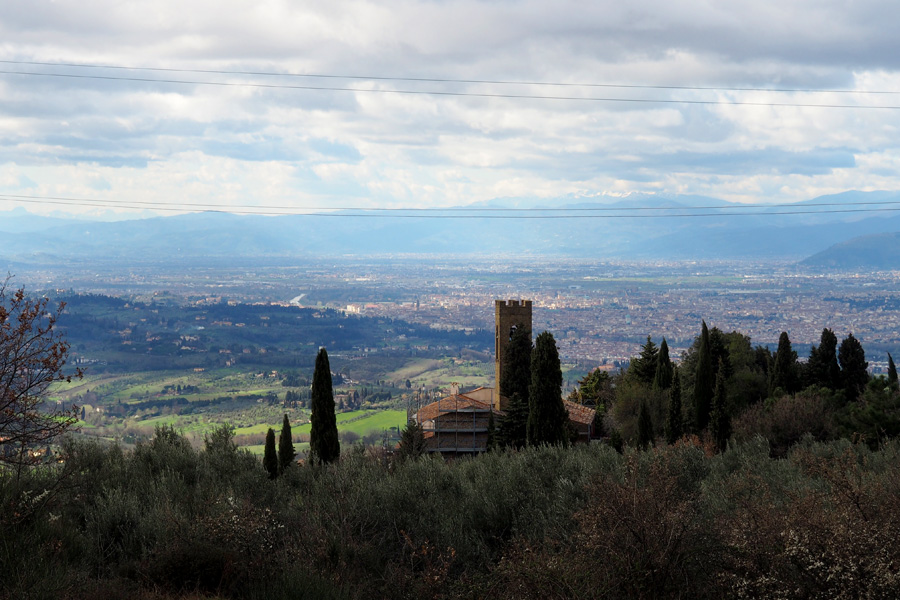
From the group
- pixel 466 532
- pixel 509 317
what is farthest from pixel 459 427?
pixel 466 532

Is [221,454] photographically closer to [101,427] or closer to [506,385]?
[506,385]

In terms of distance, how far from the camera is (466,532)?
1012cm

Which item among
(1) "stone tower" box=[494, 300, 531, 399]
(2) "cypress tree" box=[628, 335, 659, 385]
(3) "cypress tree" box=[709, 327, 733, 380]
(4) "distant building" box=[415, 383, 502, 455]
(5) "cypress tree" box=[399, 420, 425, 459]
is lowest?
(4) "distant building" box=[415, 383, 502, 455]

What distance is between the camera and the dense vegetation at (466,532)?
6.83m

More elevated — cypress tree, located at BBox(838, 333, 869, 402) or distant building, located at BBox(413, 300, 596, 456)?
cypress tree, located at BBox(838, 333, 869, 402)

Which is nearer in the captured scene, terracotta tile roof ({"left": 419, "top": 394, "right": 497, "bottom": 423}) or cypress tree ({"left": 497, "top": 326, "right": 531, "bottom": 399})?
terracotta tile roof ({"left": 419, "top": 394, "right": 497, "bottom": 423})

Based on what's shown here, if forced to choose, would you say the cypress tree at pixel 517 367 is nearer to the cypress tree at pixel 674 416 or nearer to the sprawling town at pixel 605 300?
the cypress tree at pixel 674 416

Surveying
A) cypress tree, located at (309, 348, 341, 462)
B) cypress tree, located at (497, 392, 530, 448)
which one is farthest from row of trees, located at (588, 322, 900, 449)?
cypress tree, located at (309, 348, 341, 462)

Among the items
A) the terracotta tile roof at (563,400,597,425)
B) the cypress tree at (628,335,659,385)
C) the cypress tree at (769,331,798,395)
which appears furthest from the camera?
the cypress tree at (628,335,659,385)

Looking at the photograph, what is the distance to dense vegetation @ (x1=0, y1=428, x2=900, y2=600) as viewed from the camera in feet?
22.4

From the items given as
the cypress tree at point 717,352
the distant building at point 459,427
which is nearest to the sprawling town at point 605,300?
the cypress tree at point 717,352

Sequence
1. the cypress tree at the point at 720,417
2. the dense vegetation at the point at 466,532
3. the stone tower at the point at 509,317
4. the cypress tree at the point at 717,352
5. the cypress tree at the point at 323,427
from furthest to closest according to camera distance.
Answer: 1. the stone tower at the point at 509,317
2. the cypress tree at the point at 717,352
3. the cypress tree at the point at 720,417
4. the cypress tree at the point at 323,427
5. the dense vegetation at the point at 466,532

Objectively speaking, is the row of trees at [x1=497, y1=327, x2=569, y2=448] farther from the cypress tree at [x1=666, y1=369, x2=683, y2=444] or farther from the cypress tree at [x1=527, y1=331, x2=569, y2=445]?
the cypress tree at [x1=666, y1=369, x2=683, y2=444]

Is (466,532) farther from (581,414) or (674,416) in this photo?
(581,414)
